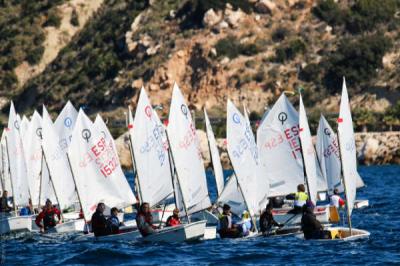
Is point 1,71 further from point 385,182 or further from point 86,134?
point 86,134

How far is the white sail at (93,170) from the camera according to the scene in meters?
41.1

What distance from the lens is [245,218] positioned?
123ft

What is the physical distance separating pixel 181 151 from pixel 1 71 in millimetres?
97017

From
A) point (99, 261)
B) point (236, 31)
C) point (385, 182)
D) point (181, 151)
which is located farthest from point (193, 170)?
point (236, 31)

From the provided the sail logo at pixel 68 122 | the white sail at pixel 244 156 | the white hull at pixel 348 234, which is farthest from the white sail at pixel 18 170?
the white hull at pixel 348 234

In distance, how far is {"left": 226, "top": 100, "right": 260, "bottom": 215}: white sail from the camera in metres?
38.2

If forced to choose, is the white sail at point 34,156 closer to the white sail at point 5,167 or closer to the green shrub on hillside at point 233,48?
the white sail at point 5,167

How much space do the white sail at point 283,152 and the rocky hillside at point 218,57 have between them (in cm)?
5544

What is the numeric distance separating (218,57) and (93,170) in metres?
72.6

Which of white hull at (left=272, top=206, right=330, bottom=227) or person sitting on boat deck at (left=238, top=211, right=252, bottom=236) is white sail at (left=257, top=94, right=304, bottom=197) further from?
person sitting on boat deck at (left=238, top=211, right=252, bottom=236)

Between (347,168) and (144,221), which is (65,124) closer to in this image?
(144,221)

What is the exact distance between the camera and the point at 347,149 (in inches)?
1454

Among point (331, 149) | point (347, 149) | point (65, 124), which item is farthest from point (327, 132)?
point (347, 149)

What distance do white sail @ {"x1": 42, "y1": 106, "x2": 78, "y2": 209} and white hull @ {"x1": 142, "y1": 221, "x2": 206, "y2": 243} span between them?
34.3ft
